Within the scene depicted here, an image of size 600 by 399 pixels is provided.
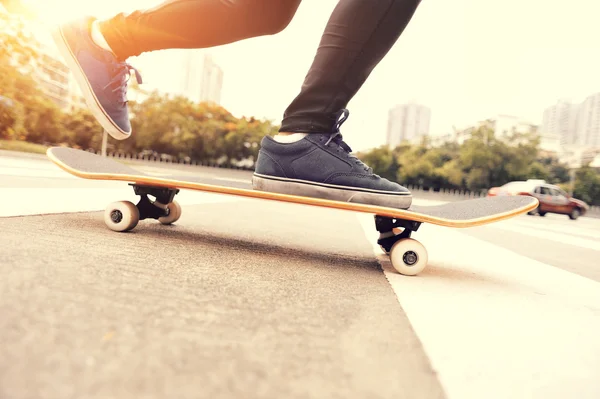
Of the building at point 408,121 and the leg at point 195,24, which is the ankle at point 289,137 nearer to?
the leg at point 195,24

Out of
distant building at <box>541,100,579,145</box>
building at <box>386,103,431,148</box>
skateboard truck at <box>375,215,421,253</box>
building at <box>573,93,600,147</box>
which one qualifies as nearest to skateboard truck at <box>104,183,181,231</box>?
skateboard truck at <box>375,215,421,253</box>

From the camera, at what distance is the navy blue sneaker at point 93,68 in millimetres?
1536

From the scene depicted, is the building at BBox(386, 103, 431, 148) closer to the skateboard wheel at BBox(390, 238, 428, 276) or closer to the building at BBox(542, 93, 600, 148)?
the building at BBox(542, 93, 600, 148)

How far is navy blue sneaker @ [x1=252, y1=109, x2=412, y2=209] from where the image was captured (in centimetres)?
138

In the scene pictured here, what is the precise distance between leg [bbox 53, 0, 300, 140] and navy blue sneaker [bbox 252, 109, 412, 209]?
0.41 m

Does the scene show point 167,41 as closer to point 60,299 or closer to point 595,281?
point 60,299

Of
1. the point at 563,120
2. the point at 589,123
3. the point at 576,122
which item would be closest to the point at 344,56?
the point at 589,123

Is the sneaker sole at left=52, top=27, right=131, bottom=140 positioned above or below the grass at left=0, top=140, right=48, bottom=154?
above

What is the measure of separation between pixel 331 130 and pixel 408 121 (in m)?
97.1

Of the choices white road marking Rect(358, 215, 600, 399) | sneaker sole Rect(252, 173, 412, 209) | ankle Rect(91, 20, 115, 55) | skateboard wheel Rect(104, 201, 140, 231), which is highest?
ankle Rect(91, 20, 115, 55)

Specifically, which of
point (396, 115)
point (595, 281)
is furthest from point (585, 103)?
point (595, 281)

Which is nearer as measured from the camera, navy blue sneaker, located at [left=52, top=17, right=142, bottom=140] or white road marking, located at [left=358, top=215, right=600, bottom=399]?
white road marking, located at [left=358, top=215, right=600, bottom=399]

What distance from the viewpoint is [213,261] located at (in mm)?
1110

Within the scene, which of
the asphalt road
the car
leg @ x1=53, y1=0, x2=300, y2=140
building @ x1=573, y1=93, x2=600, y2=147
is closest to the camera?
the asphalt road
